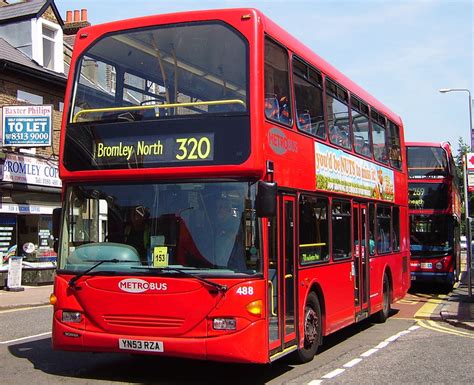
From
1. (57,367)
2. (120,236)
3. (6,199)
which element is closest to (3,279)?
(6,199)

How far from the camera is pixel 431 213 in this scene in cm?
1892

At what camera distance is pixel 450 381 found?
7.29m

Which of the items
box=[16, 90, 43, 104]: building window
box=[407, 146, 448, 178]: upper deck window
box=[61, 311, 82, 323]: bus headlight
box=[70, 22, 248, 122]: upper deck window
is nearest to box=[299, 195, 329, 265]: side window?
box=[70, 22, 248, 122]: upper deck window

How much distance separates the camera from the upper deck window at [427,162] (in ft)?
62.4

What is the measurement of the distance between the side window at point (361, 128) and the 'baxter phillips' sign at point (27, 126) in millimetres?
11564

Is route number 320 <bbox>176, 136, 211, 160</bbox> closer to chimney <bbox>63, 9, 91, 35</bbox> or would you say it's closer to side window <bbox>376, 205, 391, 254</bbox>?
side window <bbox>376, 205, 391, 254</bbox>

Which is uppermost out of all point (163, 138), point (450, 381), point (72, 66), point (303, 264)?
point (72, 66)

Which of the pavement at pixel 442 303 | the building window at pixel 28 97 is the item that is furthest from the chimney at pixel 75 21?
the pavement at pixel 442 303

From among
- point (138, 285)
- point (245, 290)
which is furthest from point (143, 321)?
point (245, 290)

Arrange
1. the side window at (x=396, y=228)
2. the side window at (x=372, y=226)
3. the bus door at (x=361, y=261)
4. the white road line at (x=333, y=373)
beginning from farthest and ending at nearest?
the side window at (x=396, y=228) < the side window at (x=372, y=226) < the bus door at (x=361, y=261) < the white road line at (x=333, y=373)

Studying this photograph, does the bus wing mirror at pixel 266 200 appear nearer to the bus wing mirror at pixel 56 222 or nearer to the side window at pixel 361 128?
the bus wing mirror at pixel 56 222

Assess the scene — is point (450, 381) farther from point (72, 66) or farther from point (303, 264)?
point (72, 66)

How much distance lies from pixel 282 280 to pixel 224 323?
42.6 inches

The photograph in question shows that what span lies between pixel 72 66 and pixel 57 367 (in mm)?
3767
